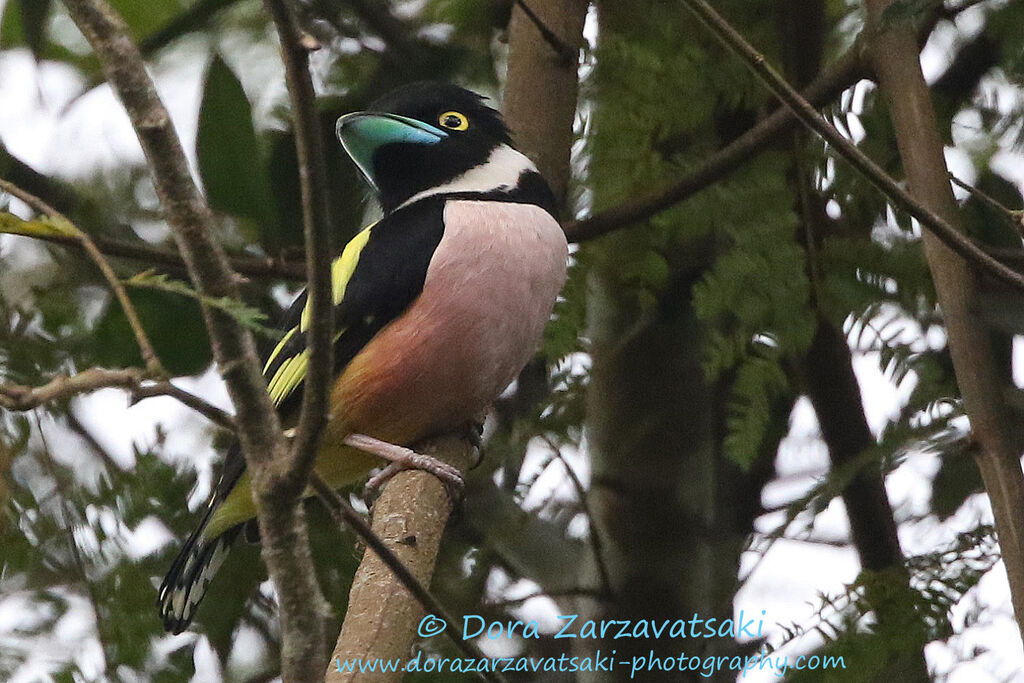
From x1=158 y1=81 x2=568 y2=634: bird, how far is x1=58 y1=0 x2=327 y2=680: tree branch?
1511 mm

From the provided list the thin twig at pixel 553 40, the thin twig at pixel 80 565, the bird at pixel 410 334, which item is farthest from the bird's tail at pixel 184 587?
the thin twig at pixel 553 40

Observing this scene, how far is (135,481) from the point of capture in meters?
3.40

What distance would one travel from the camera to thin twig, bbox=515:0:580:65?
3.65m

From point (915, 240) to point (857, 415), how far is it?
2.73 feet

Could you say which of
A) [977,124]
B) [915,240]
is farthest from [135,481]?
[977,124]

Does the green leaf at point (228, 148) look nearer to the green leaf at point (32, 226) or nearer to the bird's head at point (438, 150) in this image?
the bird's head at point (438, 150)

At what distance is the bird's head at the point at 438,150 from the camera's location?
141 inches

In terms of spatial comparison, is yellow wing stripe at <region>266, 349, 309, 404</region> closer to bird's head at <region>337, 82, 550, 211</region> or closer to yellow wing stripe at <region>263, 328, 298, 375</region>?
yellow wing stripe at <region>263, 328, 298, 375</region>

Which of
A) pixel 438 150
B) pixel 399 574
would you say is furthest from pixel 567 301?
pixel 399 574

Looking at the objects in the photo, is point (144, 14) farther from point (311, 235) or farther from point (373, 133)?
point (311, 235)

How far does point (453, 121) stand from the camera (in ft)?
12.2

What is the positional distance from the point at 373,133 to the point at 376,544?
1967 mm

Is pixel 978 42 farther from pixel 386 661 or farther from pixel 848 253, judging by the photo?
pixel 386 661

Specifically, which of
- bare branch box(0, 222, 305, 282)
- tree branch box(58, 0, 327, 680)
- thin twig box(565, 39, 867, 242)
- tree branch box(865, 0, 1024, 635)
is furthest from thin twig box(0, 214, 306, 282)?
tree branch box(58, 0, 327, 680)
